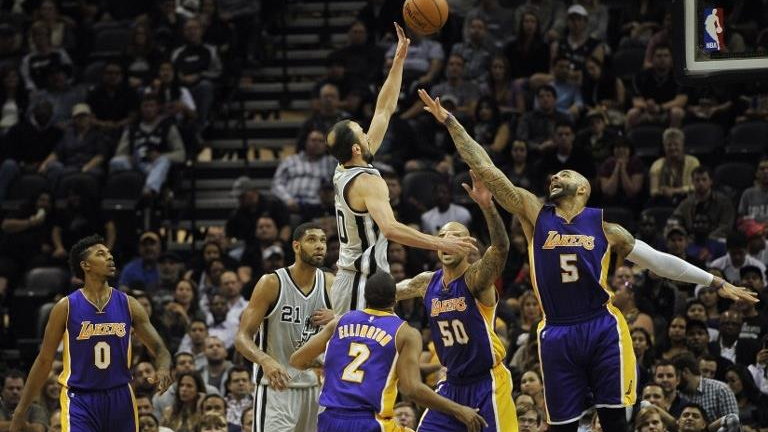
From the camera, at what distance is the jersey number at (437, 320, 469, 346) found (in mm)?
10516

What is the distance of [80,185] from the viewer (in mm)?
18312

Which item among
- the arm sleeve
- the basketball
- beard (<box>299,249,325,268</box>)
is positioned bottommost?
the arm sleeve

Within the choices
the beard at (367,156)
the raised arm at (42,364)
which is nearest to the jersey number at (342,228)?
the beard at (367,156)

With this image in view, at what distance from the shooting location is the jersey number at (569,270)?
33.7ft

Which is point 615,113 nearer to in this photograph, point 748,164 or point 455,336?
point 748,164

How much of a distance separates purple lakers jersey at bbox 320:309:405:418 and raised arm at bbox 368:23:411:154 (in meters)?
1.93

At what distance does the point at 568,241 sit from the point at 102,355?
3.44 metres

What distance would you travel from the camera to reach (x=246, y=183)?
18.4 metres

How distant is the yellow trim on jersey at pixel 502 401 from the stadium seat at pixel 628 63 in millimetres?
8620

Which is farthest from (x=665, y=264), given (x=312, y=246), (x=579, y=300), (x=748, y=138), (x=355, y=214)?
(x=748, y=138)

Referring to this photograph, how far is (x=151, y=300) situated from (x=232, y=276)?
90 cm

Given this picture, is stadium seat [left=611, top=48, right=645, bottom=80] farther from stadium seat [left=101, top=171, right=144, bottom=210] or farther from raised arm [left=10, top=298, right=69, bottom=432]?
→ raised arm [left=10, top=298, right=69, bottom=432]

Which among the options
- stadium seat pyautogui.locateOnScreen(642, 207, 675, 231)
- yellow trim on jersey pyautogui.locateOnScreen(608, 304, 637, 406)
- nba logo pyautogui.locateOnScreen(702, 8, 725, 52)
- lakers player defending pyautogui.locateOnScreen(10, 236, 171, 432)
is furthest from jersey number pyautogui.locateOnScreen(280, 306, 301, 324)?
stadium seat pyautogui.locateOnScreen(642, 207, 675, 231)

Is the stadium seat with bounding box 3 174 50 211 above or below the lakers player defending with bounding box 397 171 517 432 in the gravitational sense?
above
